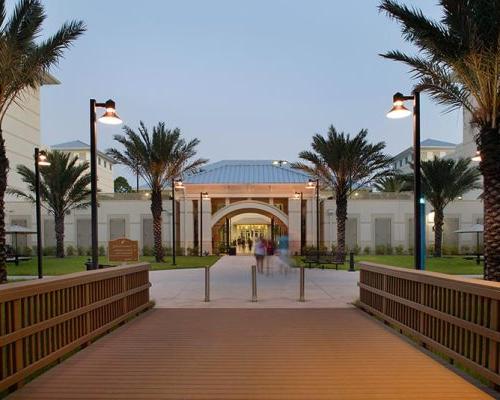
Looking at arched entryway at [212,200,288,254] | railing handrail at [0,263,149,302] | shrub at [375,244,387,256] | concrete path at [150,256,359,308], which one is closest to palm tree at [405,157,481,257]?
shrub at [375,244,387,256]

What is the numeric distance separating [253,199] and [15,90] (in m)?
25.7

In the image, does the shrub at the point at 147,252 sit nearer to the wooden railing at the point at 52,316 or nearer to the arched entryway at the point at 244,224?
the arched entryway at the point at 244,224

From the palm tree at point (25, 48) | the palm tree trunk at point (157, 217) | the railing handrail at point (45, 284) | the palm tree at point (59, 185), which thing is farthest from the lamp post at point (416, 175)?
the palm tree at point (59, 185)

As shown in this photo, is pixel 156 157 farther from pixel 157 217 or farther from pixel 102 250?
pixel 102 250

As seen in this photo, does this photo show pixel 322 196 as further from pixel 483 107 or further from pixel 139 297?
pixel 139 297

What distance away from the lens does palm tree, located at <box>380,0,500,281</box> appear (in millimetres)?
11062

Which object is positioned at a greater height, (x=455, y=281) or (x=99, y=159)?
(x=99, y=159)

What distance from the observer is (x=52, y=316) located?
5785 millimetres

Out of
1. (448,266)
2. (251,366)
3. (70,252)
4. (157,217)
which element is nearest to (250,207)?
(157,217)

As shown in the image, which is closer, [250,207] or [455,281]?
[455,281]

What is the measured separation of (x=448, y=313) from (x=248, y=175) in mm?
34315

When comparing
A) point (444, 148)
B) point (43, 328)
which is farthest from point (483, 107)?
point (444, 148)

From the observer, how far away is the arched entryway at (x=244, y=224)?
3750 cm

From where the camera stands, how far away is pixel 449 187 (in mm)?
33594
